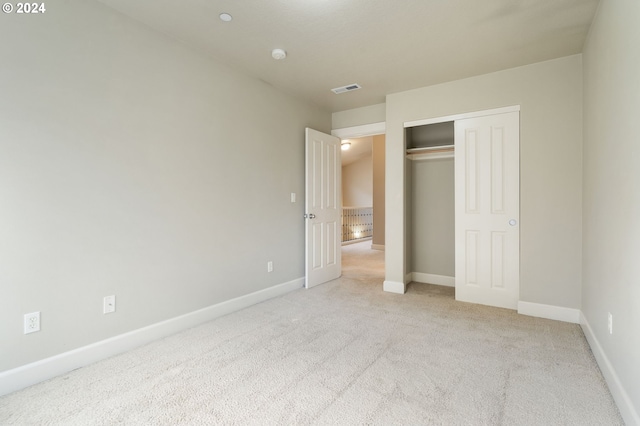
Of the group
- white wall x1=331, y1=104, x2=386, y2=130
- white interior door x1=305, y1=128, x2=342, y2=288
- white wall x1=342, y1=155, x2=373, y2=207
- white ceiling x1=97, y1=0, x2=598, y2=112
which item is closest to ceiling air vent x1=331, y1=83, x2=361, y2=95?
white ceiling x1=97, y1=0, x2=598, y2=112

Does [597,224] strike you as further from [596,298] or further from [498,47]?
[498,47]

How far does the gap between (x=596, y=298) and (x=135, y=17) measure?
4.10 meters

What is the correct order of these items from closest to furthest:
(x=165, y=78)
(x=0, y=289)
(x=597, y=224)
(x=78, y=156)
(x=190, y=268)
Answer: (x=0, y=289)
(x=78, y=156)
(x=597, y=224)
(x=165, y=78)
(x=190, y=268)

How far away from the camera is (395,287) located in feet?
13.1

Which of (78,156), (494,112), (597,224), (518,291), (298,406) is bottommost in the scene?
(298,406)

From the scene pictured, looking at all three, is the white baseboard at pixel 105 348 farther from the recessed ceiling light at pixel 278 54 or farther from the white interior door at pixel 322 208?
the recessed ceiling light at pixel 278 54

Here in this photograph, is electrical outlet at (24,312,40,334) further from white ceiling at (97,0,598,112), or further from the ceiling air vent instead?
the ceiling air vent

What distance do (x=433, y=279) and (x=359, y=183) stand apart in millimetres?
8975

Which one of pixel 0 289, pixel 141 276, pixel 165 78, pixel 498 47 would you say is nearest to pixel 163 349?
pixel 141 276

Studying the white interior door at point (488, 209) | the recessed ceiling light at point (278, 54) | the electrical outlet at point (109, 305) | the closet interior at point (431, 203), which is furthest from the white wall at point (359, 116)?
the electrical outlet at point (109, 305)

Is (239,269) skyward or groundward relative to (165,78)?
groundward

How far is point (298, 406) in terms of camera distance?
1.70 meters

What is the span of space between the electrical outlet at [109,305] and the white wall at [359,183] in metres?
11.2

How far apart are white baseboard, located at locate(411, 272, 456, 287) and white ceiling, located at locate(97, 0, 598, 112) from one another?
102 inches
